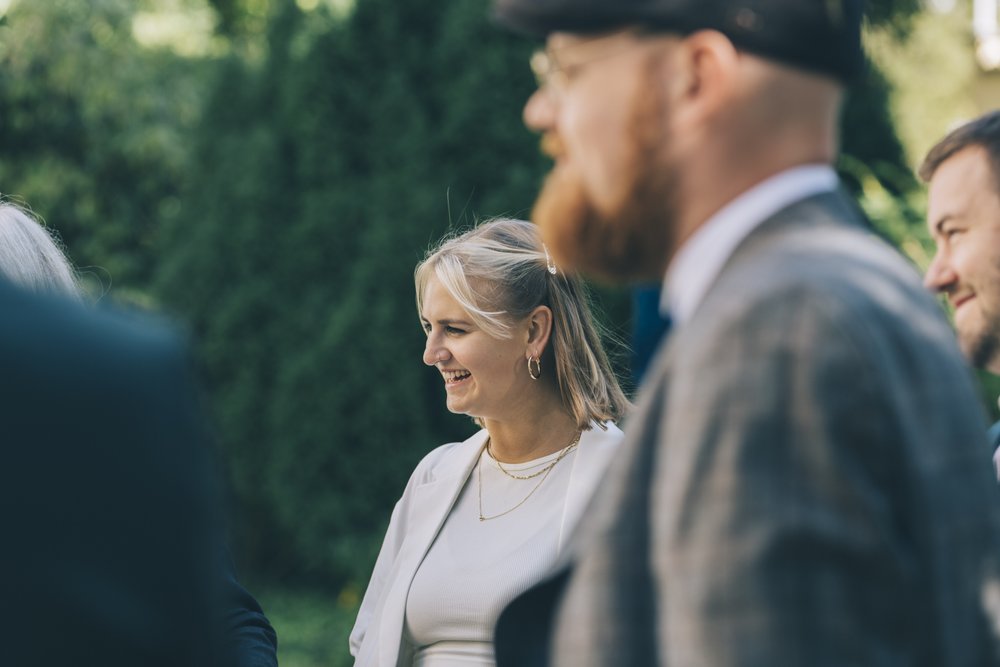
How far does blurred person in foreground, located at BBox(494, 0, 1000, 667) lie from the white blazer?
5.25 feet

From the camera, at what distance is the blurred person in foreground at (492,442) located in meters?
3.02

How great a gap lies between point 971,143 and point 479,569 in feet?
5.21

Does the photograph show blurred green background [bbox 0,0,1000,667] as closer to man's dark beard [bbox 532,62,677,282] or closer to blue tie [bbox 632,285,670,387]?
blue tie [bbox 632,285,670,387]

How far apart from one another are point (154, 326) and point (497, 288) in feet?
7.08

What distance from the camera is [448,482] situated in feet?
10.8

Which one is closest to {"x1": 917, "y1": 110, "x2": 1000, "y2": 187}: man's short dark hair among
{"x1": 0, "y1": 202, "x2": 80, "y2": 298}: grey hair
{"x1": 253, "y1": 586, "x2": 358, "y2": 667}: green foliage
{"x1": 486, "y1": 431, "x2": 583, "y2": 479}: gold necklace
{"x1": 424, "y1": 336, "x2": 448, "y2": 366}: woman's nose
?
{"x1": 486, "y1": 431, "x2": 583, "y2": 479}: gold necklace

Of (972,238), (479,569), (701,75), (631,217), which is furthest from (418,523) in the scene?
(701,75)

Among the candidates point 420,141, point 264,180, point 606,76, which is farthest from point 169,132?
point 606,76

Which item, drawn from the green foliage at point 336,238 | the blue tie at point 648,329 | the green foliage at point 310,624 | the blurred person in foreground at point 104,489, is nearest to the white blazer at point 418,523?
the blue tie at point 648,329

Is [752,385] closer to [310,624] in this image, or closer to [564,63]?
[564,63]

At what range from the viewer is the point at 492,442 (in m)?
3.35

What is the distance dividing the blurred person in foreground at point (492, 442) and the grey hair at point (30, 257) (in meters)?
1.09

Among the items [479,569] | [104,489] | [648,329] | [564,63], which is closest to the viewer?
[104,489]

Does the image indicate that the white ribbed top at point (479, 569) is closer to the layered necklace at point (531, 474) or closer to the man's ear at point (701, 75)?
the layered necklace at point (531, 474)
